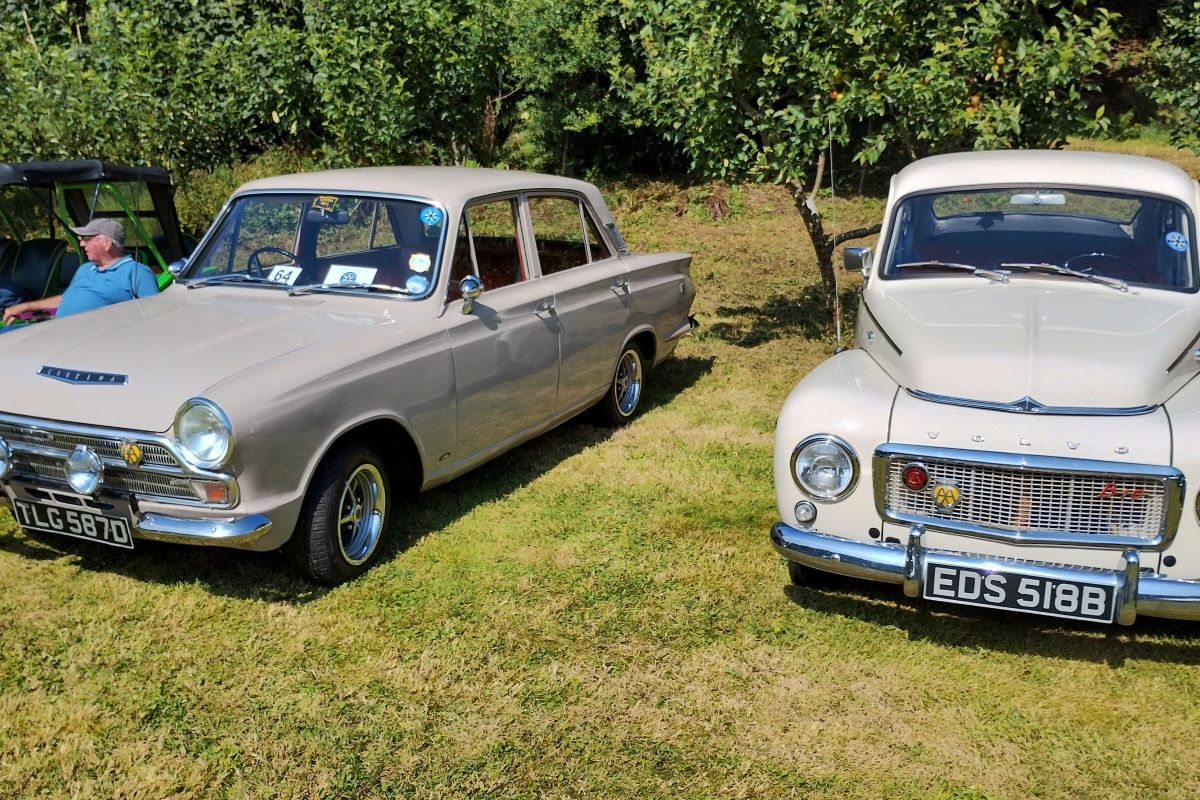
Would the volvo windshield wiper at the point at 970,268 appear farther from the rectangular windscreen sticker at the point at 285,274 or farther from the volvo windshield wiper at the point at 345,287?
the rectangular windscreen sticker at the point at 285,274

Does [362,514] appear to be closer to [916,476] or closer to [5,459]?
[5,459]

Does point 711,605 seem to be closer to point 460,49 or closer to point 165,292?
point 165,292

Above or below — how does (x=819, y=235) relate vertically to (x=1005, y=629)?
above

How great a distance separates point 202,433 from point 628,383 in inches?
140

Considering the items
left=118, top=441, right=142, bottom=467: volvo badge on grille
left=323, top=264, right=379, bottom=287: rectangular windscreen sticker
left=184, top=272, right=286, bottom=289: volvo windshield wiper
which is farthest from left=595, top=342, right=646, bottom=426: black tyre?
left=118, top=441, right=142, bottom=467: volvo badge on grille

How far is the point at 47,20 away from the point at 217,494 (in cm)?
1750

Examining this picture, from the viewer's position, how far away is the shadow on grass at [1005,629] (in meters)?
4.14

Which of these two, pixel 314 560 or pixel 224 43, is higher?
pixel 224 43

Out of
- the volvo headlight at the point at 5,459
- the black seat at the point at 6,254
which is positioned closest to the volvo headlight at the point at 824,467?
the volvo headlight at the point at 5,459

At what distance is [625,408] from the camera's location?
711 centimetres

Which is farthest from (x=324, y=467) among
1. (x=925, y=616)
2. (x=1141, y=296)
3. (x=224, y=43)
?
(x=224, y=43)

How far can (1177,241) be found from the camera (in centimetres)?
493

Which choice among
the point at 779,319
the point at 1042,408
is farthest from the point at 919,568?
the point at 779,319

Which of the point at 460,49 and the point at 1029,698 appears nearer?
the point at 1029,698
